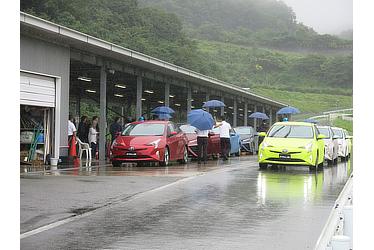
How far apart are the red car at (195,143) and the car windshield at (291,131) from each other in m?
4.75

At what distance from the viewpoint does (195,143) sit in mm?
A: 23859

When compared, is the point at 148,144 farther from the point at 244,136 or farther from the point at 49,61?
the point at 244,136

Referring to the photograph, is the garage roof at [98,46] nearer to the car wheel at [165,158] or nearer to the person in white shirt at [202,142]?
the person in white shirt at [202,142]

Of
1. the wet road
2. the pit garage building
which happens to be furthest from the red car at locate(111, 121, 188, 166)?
the wet road

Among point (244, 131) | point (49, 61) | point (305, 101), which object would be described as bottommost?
point (244, 131)

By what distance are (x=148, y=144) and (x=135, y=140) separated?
499mm

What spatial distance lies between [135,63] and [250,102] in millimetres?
26724

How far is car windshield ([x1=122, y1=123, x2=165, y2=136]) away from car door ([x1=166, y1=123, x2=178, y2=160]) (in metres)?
0.24

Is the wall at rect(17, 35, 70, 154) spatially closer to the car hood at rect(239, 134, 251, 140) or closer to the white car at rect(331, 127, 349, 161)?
the white car at rect(331, 127, 349, 161)

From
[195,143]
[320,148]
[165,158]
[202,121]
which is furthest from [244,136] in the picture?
[165,158]

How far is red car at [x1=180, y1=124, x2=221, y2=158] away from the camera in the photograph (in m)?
23.6

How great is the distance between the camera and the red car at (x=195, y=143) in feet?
77.4

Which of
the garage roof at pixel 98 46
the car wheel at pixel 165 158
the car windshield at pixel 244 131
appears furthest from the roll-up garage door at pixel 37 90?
the car windshield at pixel 244 131
